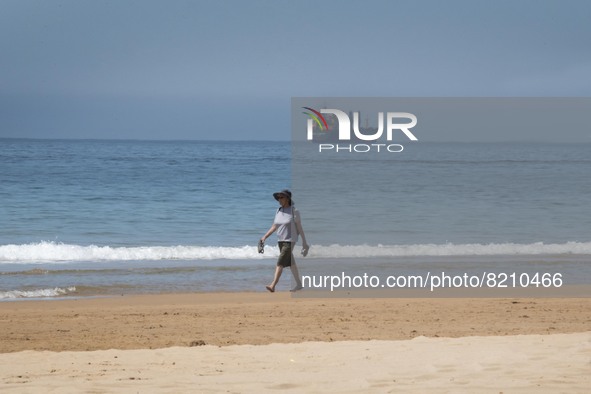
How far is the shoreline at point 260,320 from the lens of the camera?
397 inches

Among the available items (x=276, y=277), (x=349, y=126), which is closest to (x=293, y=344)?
(x=276, y=277)

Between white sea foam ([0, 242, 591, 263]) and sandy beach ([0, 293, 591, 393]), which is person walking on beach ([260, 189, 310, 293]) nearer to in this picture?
sandy beach ([0, 293, 591, 393])

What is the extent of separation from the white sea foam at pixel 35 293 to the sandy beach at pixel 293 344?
0.83 m

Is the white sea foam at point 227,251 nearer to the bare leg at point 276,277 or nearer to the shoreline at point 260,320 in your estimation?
the bare leg at point 276,277

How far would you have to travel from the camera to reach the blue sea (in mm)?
17094

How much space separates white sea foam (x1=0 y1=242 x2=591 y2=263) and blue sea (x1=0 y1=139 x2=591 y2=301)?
5 centimetres

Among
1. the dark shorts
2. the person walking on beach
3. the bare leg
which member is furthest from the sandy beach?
the person walking on beach

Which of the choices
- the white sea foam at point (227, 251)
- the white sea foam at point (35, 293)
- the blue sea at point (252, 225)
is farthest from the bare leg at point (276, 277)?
the white sea foam at point (227, 251)

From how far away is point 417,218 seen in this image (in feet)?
90.8

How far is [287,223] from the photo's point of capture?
45.0 ft

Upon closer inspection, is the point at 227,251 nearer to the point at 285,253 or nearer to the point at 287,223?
the point at 285,253

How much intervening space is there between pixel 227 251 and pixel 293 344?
38.2 ft

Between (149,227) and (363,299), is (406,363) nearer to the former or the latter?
(363,299)

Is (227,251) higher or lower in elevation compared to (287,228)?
lower
